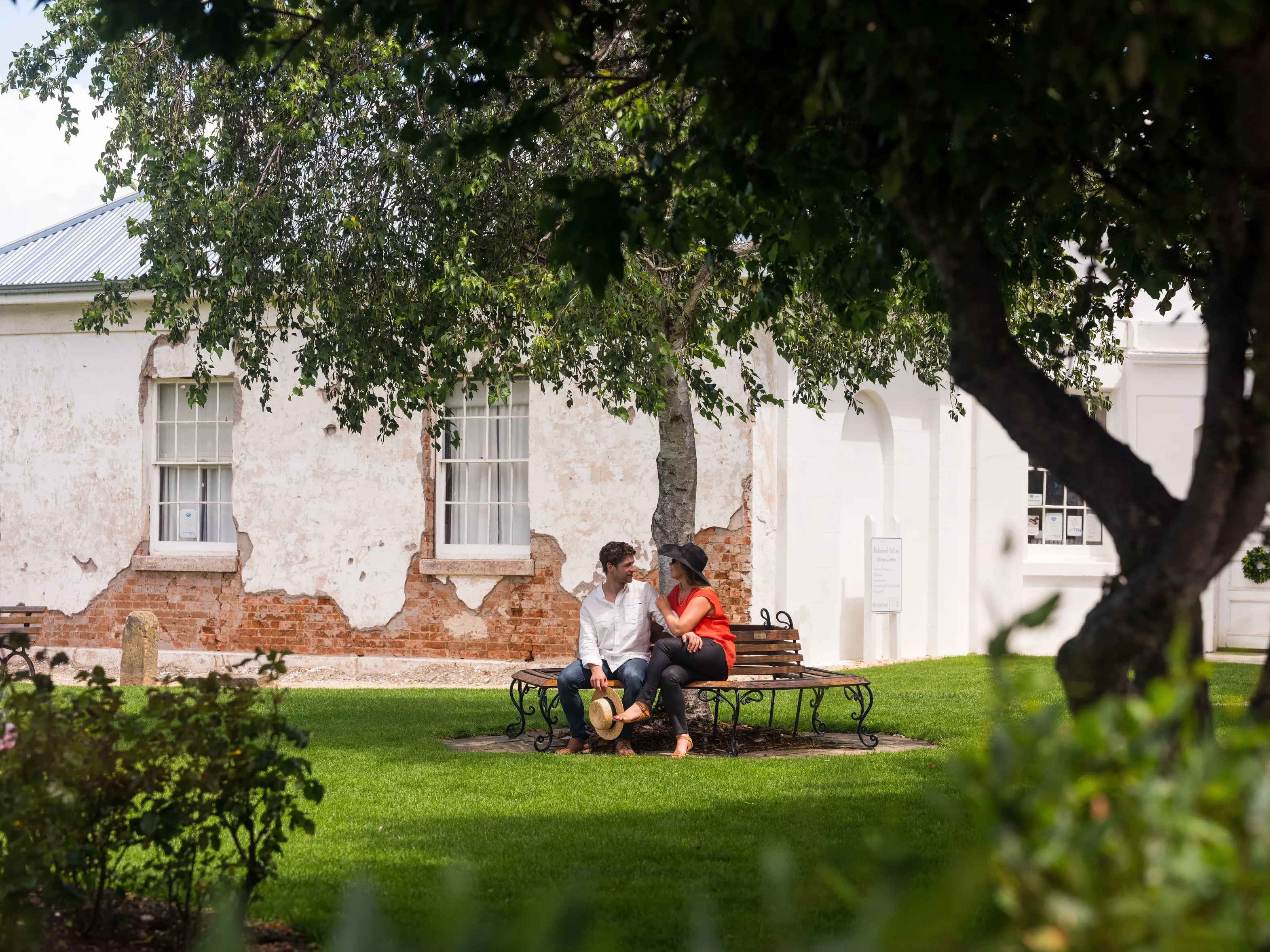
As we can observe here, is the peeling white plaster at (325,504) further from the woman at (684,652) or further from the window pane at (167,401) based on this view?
the woman at (684,652)

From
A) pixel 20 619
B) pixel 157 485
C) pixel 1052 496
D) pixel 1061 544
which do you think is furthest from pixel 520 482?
pixel 1061 544

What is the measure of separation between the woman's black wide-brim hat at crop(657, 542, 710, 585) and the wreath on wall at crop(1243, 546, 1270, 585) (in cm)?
1143

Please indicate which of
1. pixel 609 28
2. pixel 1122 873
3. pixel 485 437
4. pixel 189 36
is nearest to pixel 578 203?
pixel 609 28

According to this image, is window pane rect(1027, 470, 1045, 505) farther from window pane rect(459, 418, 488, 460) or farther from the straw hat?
the straw hat

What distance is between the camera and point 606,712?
845 centimetres

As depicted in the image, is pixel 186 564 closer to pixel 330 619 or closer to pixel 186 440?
pixel 186 440

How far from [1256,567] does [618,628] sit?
12116mm

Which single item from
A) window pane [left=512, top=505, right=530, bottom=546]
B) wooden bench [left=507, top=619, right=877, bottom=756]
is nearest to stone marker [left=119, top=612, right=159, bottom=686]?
window pane [left=512, top=505, right=530, bottom=546]

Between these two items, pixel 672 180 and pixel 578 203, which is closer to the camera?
pixel 578 203

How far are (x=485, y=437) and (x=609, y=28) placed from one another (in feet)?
38.4

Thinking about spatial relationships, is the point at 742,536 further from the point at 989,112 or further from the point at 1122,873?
the point at 1122,873

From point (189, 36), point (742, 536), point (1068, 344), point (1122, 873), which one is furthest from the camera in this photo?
point (742, 536)

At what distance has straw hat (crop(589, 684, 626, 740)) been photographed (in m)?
8.45

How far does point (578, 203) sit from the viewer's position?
319 cm
